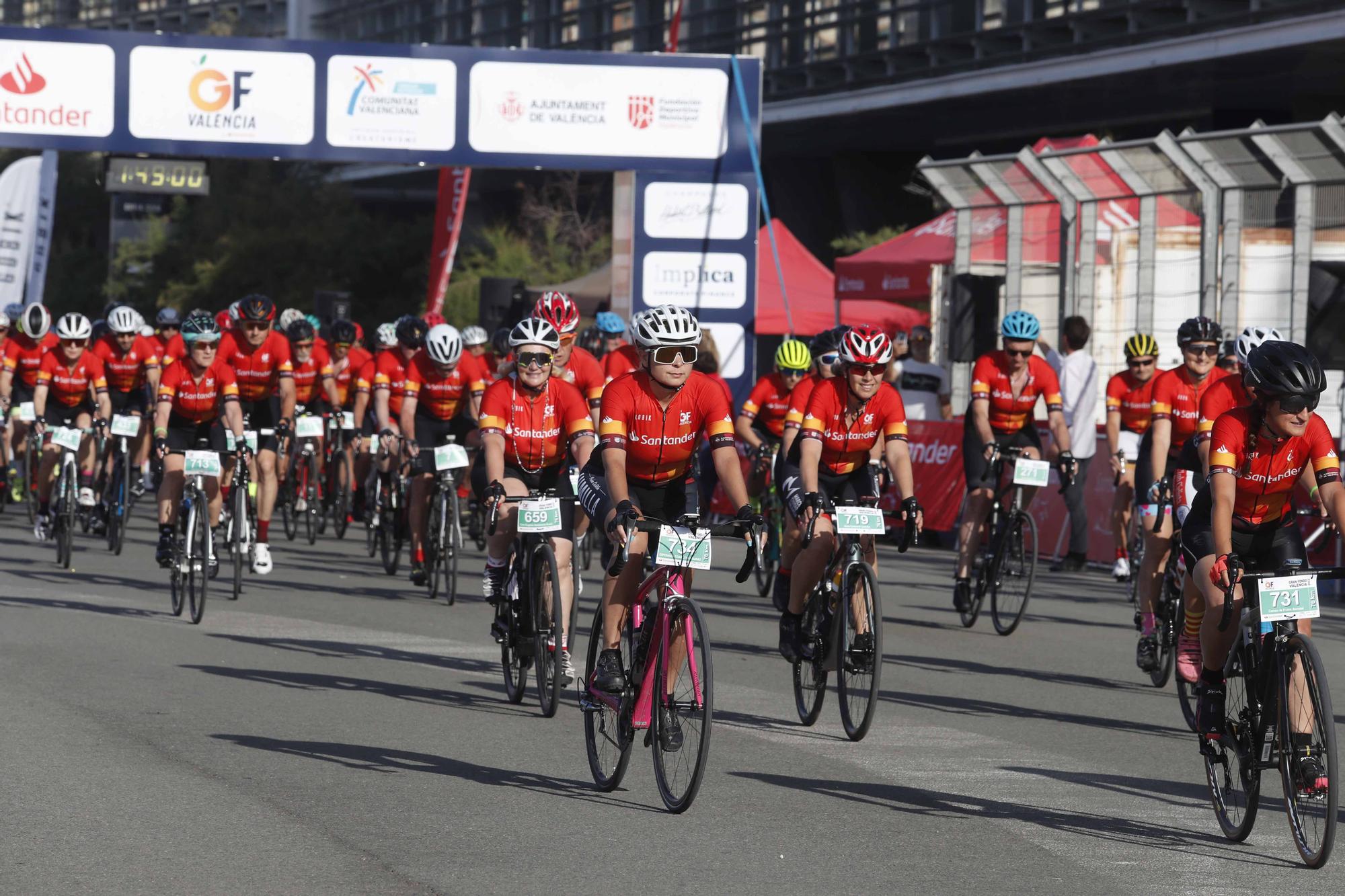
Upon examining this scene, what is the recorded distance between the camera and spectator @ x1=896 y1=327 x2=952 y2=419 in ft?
69.4

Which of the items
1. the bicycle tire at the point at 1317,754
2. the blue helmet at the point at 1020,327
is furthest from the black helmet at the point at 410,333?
the bicycle tire at the point at 1317,754

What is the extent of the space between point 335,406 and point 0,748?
1061 cm

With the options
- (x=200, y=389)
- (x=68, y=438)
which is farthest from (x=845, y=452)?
(x=68, y=438)

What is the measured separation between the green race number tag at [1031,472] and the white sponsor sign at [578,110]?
1204cm

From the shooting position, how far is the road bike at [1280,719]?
6.42 m

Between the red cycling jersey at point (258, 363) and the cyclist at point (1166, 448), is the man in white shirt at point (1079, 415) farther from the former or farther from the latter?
the red cycling jersey at point (258, 363)

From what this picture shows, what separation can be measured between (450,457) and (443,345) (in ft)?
3.45

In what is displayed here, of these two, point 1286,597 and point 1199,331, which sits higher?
point 1199,331

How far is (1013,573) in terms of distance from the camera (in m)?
13.0

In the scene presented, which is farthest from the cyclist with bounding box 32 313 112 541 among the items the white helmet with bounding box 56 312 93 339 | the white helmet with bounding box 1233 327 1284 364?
the white helmet with bounding box 1233 327 1284 364

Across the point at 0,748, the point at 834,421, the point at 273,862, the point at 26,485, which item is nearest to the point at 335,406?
the point at 26,485

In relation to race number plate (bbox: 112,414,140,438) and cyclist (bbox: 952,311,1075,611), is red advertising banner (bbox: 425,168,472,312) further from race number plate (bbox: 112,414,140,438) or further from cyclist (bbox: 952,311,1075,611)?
cyclist (bbox: 952,311,1075,611)

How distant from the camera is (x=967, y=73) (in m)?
33.6

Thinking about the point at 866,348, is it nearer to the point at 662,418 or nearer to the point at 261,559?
the point at 662,418
